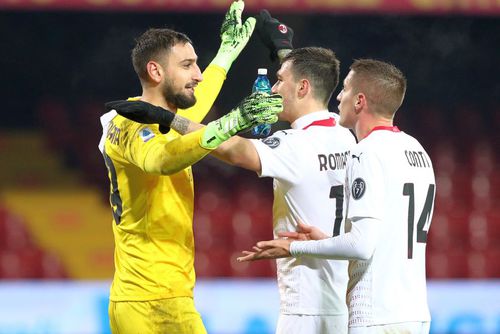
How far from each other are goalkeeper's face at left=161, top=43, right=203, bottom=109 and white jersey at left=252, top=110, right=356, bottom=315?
38 centimetres

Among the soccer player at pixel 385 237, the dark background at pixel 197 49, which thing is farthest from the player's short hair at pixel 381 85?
the dark background at pixel 197 49

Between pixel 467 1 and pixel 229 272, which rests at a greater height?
pixel 467 1

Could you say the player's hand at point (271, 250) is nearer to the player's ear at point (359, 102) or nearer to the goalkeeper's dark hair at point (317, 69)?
the player's ear at point (359, 102)

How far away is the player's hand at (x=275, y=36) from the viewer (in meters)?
5.63

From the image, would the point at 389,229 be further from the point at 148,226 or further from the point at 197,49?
A: the point at 197,49

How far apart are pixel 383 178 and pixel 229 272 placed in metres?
6.73

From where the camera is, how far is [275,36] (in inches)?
223

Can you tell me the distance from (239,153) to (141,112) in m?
0.60

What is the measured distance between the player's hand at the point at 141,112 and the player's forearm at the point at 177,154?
17cm

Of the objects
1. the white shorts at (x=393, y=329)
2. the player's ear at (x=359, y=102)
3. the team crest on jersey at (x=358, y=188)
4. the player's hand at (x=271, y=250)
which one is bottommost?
the white shorts at (x=393, y=329)

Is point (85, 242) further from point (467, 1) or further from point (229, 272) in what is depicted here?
point (467, 1)

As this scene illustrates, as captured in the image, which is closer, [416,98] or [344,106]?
[344,106]

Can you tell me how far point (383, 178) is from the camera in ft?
14.3

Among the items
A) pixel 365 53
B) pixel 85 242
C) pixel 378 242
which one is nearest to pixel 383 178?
pixel 378 242
